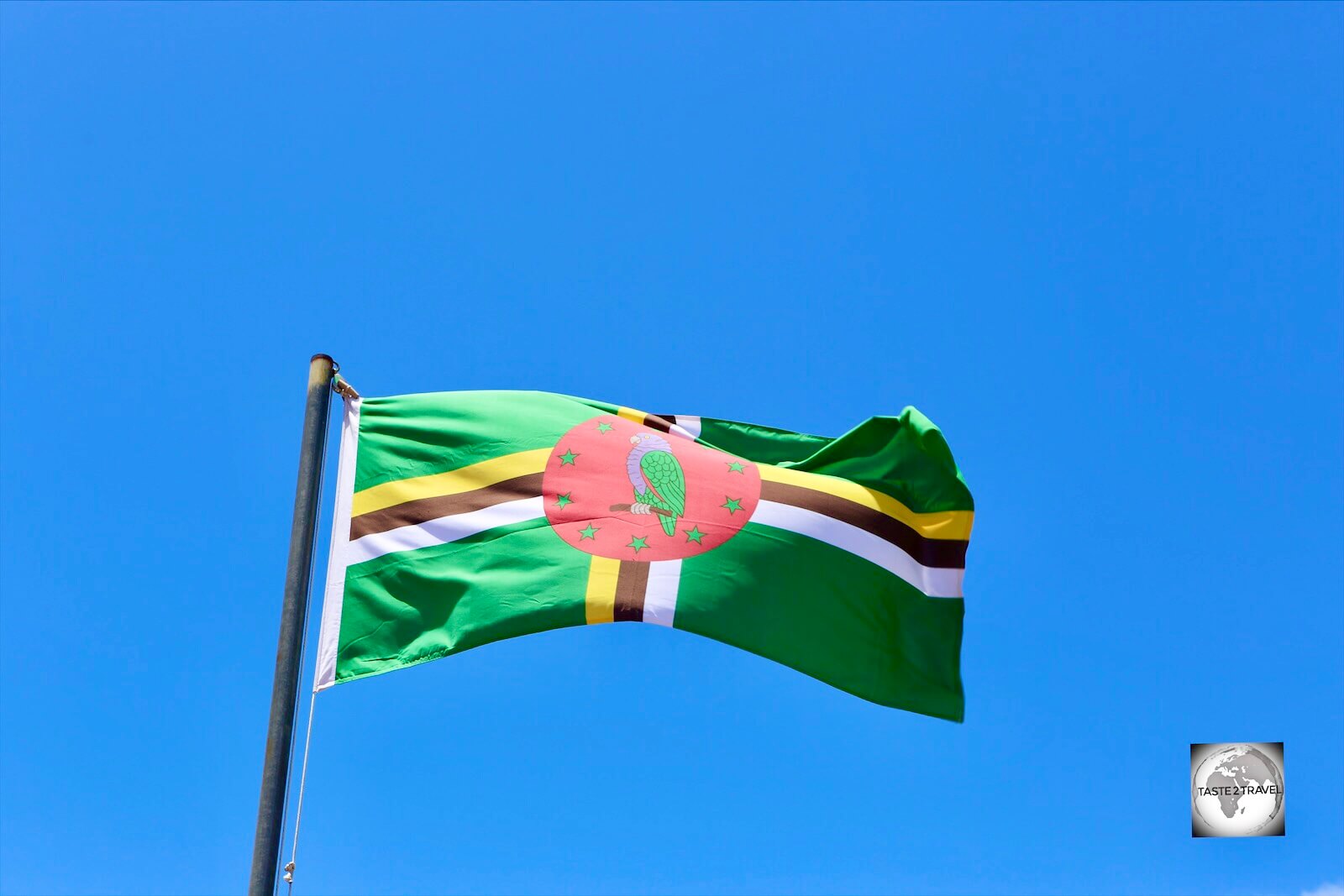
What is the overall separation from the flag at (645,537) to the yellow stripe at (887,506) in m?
0.02

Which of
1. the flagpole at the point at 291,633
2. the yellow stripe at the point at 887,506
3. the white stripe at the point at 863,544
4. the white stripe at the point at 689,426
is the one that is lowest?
the flagpole at the point at 291,633

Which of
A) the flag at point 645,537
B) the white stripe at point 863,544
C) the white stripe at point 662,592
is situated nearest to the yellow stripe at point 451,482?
the flag at point 645,537

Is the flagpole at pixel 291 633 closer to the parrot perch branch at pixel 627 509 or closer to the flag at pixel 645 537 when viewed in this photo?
the flag at pixel 645 537

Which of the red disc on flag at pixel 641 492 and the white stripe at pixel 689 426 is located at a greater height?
the white stripe at pixel 689 426

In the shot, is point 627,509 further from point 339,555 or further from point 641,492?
point 339,555

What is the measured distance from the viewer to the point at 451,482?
13.1 meters

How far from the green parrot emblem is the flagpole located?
323cm

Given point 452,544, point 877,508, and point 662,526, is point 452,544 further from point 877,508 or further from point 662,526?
point 877,508

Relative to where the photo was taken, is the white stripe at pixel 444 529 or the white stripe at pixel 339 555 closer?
the white stripe at pixel 339 555

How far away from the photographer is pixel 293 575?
10547mm

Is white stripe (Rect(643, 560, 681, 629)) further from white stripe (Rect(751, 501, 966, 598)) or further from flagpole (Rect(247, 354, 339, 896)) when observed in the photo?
flagpole (Rect(247, 354, 339, 896))

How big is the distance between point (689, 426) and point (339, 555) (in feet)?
12.8

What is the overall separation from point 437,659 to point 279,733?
2.20 metres

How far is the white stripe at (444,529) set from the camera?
1241 centimetres
